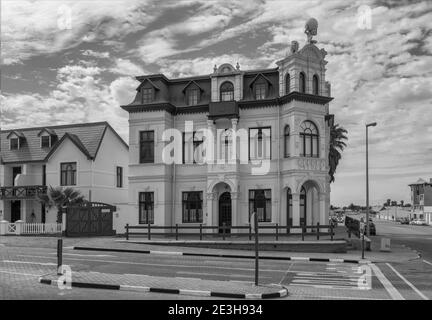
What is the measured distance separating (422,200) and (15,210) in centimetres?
9819

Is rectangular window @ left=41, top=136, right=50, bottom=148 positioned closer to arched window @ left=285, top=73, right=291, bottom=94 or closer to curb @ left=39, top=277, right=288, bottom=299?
arched window @ left=285, top=73, right=291, bottom=94

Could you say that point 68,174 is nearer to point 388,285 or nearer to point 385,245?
point 385,245

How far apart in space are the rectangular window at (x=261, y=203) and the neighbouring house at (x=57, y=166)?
14.4m

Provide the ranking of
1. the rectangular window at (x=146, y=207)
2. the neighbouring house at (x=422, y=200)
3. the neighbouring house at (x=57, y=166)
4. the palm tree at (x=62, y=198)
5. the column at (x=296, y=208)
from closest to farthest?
the column at (x=296, y=208)
the rectangular window at (x=146, y=207)
the palm tree at (x=62, y=198)
the neighbouring house at (x=57, y=166)
the neighbouring house at (x=422, y=200)

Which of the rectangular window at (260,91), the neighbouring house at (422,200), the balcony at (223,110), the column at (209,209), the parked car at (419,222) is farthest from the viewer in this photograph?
the neighbouring house at (422,200)

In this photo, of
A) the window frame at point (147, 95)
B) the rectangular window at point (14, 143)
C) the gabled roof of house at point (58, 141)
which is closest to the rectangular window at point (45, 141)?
the gabled roof of house at point (58, 141)

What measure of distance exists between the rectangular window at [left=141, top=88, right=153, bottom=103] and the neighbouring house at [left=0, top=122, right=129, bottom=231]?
28.4ft

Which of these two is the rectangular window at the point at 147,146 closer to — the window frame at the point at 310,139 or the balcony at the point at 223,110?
the balcony at the point at 223,110

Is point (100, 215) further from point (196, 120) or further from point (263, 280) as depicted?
point (263, 280)

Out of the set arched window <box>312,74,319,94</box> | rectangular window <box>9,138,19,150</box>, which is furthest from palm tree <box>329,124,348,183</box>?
rectangular window <box>9,138,19,150</box>

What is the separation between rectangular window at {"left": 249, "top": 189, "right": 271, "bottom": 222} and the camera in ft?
104

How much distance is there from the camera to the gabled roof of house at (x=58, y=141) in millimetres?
40531

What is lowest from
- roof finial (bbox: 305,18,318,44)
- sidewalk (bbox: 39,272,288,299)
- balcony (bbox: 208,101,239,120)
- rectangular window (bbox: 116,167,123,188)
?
sidewalk (bbox: 39,272,288,299)

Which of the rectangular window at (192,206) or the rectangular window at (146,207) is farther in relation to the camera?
the rectangular window at (146,207)
